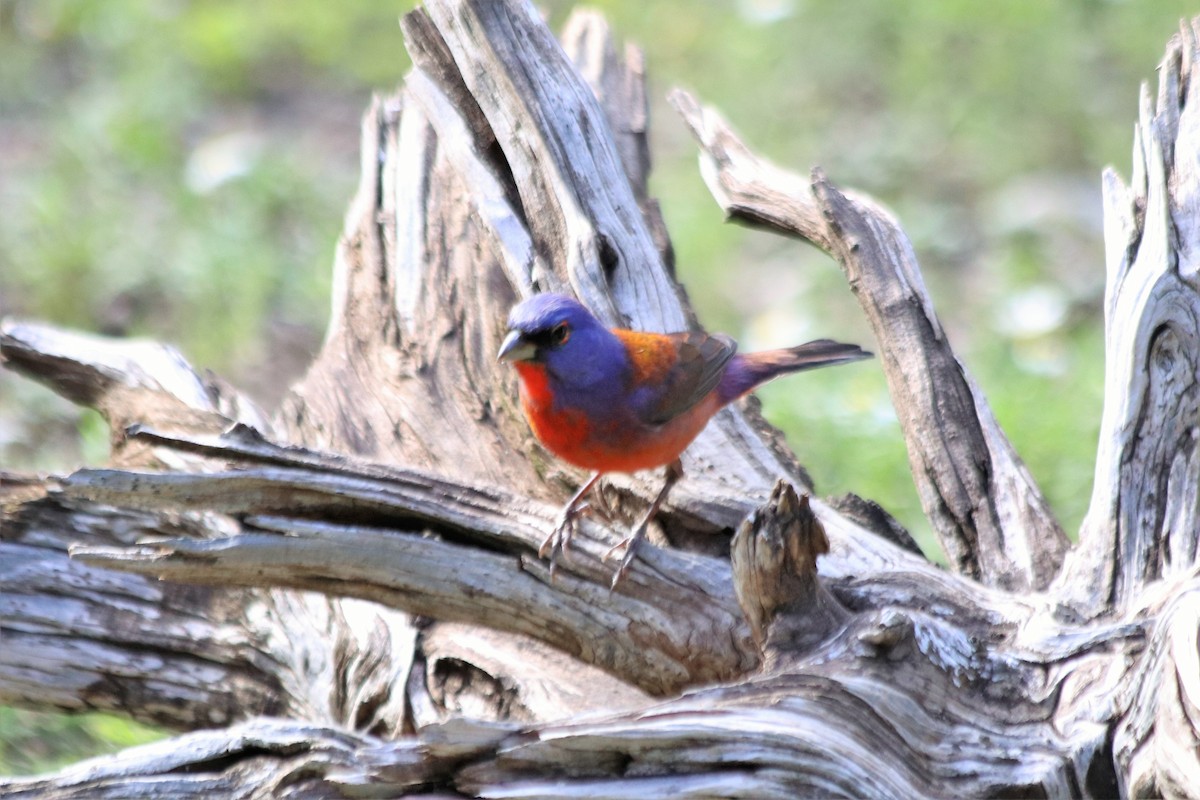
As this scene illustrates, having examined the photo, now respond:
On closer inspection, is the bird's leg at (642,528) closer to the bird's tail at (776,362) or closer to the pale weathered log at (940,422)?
the bird's tail at (776,362)

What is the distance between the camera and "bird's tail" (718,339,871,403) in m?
3.97

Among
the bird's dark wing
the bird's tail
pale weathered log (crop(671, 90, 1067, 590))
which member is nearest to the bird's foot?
the bird's dark wing

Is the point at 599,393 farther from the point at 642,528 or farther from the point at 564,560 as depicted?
the point at 564,560

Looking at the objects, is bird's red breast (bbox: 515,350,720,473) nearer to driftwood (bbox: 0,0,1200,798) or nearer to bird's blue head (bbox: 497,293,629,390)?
bird's blue head (bbox: 497,293,629,390)

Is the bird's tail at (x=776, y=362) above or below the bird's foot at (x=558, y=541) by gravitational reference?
above

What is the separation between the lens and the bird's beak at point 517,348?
11.5 ft

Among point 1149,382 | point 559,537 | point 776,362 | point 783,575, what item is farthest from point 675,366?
point 1149,382

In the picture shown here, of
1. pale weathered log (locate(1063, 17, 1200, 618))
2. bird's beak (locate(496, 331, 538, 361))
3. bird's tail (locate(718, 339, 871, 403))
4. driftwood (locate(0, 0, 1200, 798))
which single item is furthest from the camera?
bird's tail (locate(718, 339, 871, 403))

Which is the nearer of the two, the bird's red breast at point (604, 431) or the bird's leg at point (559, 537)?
the bird's leg at point (559, 537)

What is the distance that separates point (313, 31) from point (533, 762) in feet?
25.3

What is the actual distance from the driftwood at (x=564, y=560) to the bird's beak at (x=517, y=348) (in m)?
0.36

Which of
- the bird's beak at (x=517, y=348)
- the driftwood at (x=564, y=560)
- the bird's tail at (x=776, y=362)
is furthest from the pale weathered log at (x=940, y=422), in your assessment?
the bird's beak at (x=517, y=348)

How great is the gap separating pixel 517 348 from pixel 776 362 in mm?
913

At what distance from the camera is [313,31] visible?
934cm
